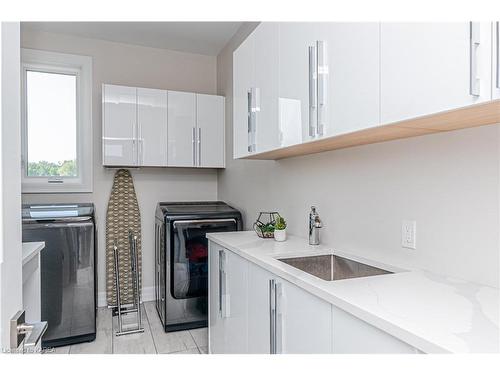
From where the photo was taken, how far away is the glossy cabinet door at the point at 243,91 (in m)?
2.20

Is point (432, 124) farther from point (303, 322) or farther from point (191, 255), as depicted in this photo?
point (191, 255)

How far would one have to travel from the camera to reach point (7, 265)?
2.02 feet

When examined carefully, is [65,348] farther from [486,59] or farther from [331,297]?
[486,59]

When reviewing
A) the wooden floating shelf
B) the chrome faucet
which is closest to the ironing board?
the chrome faucet

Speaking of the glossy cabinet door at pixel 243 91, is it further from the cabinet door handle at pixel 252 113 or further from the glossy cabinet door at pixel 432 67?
the glossy cabinet door at pixel 432 67

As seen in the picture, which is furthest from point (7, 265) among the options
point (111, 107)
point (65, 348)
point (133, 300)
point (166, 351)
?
point (133, 300)

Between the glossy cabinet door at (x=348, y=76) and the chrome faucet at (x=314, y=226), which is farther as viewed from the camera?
→ the chrome faucet at (x=314, y=226)

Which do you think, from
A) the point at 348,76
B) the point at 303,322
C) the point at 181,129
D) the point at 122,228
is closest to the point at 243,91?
the point at 348,76

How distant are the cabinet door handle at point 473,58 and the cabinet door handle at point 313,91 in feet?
2.30

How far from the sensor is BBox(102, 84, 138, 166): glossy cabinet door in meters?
3.10

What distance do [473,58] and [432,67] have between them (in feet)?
0.41

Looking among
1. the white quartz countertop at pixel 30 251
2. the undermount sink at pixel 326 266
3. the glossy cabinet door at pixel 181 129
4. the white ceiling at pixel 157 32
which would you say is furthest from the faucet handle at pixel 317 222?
the white ceiling at pixel 157 32

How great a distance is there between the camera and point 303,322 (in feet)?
4.24
